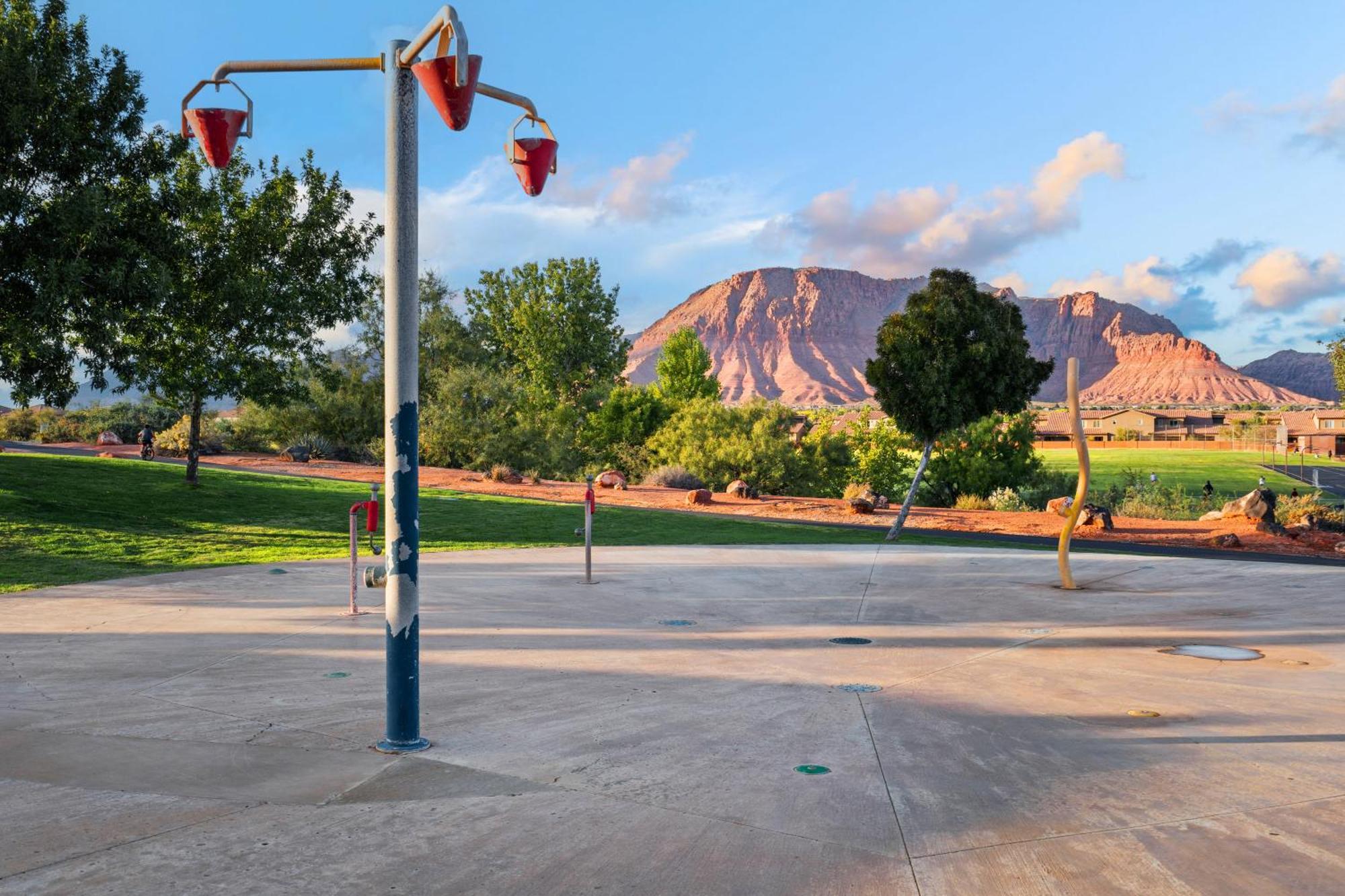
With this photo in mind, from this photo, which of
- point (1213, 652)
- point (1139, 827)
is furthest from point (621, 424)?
point (1139, 827)

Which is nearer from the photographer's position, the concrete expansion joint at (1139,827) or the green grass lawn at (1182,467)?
the concrete expansion joint at (1139,827)

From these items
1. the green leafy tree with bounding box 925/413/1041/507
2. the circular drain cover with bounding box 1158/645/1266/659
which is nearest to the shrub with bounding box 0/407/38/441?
the green leafy tree with bounding box 925/413/1041/507

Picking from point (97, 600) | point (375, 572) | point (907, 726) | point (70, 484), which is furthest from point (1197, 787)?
point (70, 484)

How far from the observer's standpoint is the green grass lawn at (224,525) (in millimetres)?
15164

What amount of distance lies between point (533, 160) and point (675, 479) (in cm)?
2774

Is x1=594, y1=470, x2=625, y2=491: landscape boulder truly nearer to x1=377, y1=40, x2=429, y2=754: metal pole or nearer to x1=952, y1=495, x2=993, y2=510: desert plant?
x1=952, y1=495, x2=993, y2=510: desert plant

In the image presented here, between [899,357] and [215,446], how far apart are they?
1267 inches

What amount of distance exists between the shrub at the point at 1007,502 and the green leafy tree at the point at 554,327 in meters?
32.8

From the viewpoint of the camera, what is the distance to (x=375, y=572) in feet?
24.8

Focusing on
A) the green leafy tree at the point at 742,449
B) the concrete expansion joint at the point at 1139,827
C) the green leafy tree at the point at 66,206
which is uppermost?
the green leafy tree at the point at 66,206

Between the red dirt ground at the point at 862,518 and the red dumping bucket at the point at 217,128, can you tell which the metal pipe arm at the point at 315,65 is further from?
the red dirt ground at the point at 862,518

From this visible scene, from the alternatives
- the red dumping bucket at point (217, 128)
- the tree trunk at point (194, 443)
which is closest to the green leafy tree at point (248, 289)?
the tree trunk at point (194, 443)

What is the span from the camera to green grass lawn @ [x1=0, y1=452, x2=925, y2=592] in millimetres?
15164

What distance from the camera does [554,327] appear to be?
62.5 m
